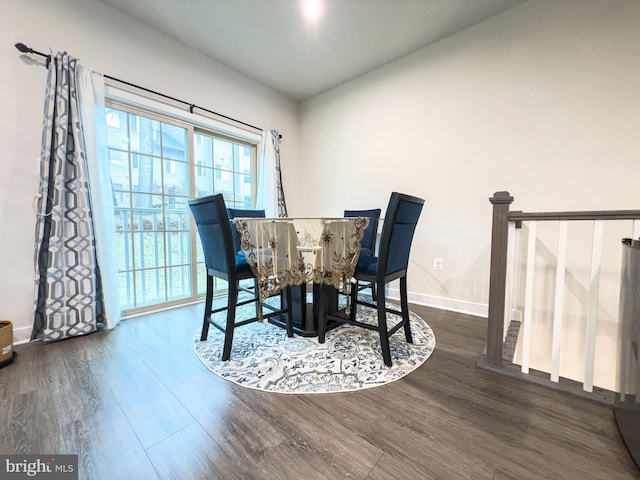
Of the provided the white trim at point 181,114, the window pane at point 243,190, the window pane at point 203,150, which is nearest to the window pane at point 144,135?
the white trim at point 181,114

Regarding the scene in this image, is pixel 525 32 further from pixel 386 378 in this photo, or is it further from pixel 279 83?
pixel 386 378

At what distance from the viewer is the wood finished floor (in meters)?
0.89

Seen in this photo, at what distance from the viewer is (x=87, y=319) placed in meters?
1.97

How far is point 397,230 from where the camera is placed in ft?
4.94

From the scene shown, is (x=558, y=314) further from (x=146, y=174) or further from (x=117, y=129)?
(x=117, y=129)

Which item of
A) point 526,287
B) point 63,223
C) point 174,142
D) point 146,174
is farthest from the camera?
point 174,142

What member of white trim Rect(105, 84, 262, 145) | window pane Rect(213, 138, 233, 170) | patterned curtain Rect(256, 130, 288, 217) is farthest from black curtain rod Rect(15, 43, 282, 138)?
window pane Rect(213, 138, 233, 170)

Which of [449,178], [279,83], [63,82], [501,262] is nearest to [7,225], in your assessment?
[63,82]

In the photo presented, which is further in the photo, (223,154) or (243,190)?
(243,190)

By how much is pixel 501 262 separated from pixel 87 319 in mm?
2965

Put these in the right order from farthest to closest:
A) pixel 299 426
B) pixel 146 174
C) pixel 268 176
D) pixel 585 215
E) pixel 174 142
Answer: pixel 268 176, pixel 174 142, pixel 146 174, pixel 585 215, pixel 299 426

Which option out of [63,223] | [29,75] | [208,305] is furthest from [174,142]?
[208,305]

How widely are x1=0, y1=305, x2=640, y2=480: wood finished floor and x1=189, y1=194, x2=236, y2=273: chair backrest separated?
2.16ft

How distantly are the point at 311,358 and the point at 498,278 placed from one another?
124 cm
